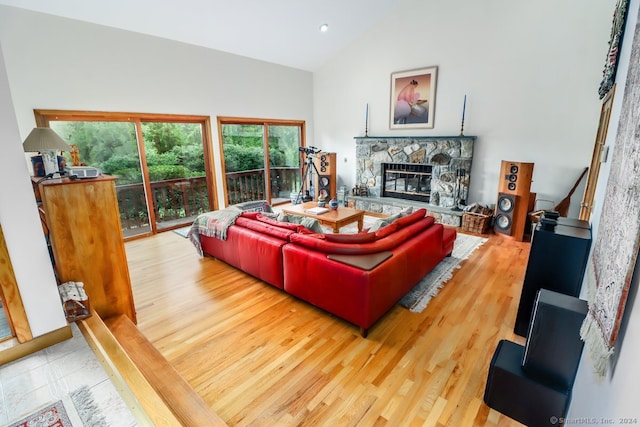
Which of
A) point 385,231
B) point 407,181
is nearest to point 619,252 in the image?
point 385,231

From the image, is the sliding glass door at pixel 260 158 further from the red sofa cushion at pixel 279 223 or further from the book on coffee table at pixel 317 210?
the red sofa cushion at pixel 279 223

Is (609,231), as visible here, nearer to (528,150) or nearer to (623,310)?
(623,310)

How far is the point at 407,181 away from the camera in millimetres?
6137

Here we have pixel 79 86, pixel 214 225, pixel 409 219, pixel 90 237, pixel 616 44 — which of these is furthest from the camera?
pixel 79 86

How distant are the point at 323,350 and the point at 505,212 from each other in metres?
3.76

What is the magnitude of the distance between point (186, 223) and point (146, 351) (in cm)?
409

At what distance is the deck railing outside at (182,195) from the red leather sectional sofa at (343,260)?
8.17 feet

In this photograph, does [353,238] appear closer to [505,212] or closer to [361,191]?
[505,212]

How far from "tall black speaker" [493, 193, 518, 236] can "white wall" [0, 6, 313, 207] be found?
476cm

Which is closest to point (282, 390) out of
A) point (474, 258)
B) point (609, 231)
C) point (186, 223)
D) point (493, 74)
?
point (609, 231)

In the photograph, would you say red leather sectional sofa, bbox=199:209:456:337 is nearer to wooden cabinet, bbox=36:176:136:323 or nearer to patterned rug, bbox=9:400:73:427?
wooden cabinet, bbox=36:176:136:323

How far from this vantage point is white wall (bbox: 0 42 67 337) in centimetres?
137

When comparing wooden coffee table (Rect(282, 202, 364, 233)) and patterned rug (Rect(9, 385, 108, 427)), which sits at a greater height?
wooden coffee table (Rect(282, 202, 364, 233))

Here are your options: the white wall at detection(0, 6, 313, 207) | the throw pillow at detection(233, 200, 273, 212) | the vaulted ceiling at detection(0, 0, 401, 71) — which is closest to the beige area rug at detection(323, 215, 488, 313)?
the throw pillow at detection(233, 200, 273, 212)
